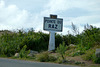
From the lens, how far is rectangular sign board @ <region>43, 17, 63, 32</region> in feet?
51.8

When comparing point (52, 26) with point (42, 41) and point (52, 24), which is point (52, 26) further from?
point (42, 41)

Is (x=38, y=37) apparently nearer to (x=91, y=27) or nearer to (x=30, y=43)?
(x=30, y=43)

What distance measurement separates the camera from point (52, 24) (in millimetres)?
15820

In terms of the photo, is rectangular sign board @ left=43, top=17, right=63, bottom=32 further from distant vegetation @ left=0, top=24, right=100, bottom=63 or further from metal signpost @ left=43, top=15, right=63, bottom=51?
distant vegetation @ left=0, top=24, right=100, bottom=63

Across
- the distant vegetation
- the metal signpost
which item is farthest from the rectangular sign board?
the distant vegetation

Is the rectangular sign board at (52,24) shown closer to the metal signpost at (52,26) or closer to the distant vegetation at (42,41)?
the metal signpost at (52,26)

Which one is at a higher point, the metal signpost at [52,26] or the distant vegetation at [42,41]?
the metal signpost at [52,26]

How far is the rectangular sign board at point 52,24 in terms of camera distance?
51.8ft

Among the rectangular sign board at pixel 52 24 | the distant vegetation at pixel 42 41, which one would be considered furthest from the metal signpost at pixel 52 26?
the distant vegetation at pixel 42 41

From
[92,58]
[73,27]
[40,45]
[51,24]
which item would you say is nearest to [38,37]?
[40,45]

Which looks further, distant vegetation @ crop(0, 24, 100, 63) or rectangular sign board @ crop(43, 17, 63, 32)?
rectangular sign board @ crop(43, 17, 63, 32)

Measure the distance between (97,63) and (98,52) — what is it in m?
0.63

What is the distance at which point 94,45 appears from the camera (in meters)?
13.0

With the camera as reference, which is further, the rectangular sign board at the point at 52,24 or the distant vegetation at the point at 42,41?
the rectangular sign board at the point at 52,24
